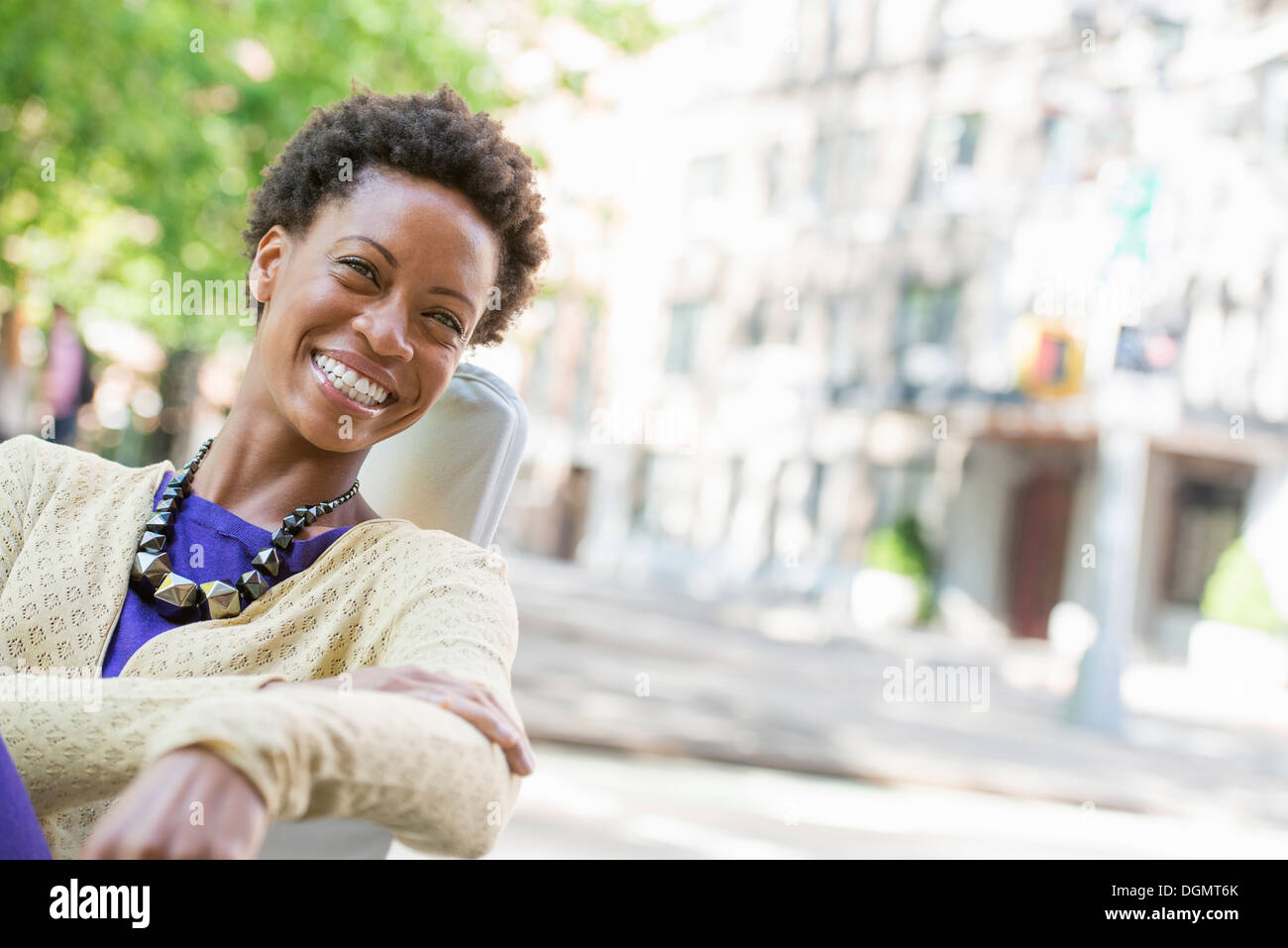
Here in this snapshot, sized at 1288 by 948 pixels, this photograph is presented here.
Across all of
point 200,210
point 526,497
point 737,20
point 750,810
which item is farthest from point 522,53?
point 526,497

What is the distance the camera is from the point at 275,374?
1734 millimetres

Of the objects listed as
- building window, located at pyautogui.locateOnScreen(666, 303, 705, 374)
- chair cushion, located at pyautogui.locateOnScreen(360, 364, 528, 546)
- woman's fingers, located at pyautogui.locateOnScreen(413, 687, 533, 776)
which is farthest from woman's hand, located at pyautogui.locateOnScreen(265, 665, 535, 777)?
building window, located at pyautogui.locateOnScreen(666, 303, 705, 374)

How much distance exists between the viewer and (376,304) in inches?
65.2

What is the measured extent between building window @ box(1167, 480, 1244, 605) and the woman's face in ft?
60.6

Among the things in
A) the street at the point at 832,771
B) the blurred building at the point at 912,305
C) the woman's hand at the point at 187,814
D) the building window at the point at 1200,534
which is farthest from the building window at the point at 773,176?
the woman's hand at the point at 187,814

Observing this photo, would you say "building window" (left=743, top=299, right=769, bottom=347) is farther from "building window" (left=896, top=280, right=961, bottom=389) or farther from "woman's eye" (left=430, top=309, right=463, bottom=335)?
"woman's eye" (left=430, top=309, right=463, bottom=335)

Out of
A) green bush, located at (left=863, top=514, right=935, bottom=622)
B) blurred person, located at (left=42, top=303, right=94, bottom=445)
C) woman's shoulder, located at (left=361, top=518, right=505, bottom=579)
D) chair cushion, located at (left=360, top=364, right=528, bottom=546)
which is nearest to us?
woman's shoulder, located at (left=361, top=518, right=505, bottom=579)

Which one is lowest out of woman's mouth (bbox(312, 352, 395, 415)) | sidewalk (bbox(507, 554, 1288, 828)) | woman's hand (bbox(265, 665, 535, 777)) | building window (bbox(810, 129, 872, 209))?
sidewalk (bbox(507, 554, 1288, 828))

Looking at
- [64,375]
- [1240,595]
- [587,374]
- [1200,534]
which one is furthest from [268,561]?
[587,374]

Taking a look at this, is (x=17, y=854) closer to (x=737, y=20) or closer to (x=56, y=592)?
(x=56, y=592)

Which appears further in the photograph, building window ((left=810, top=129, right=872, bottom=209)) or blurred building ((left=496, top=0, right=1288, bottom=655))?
building window ((left=810, top=129, right=872, bottom=209))

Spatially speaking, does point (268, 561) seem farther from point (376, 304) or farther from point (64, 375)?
point (64, 375)

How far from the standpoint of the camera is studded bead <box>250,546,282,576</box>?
1690 millimetres
